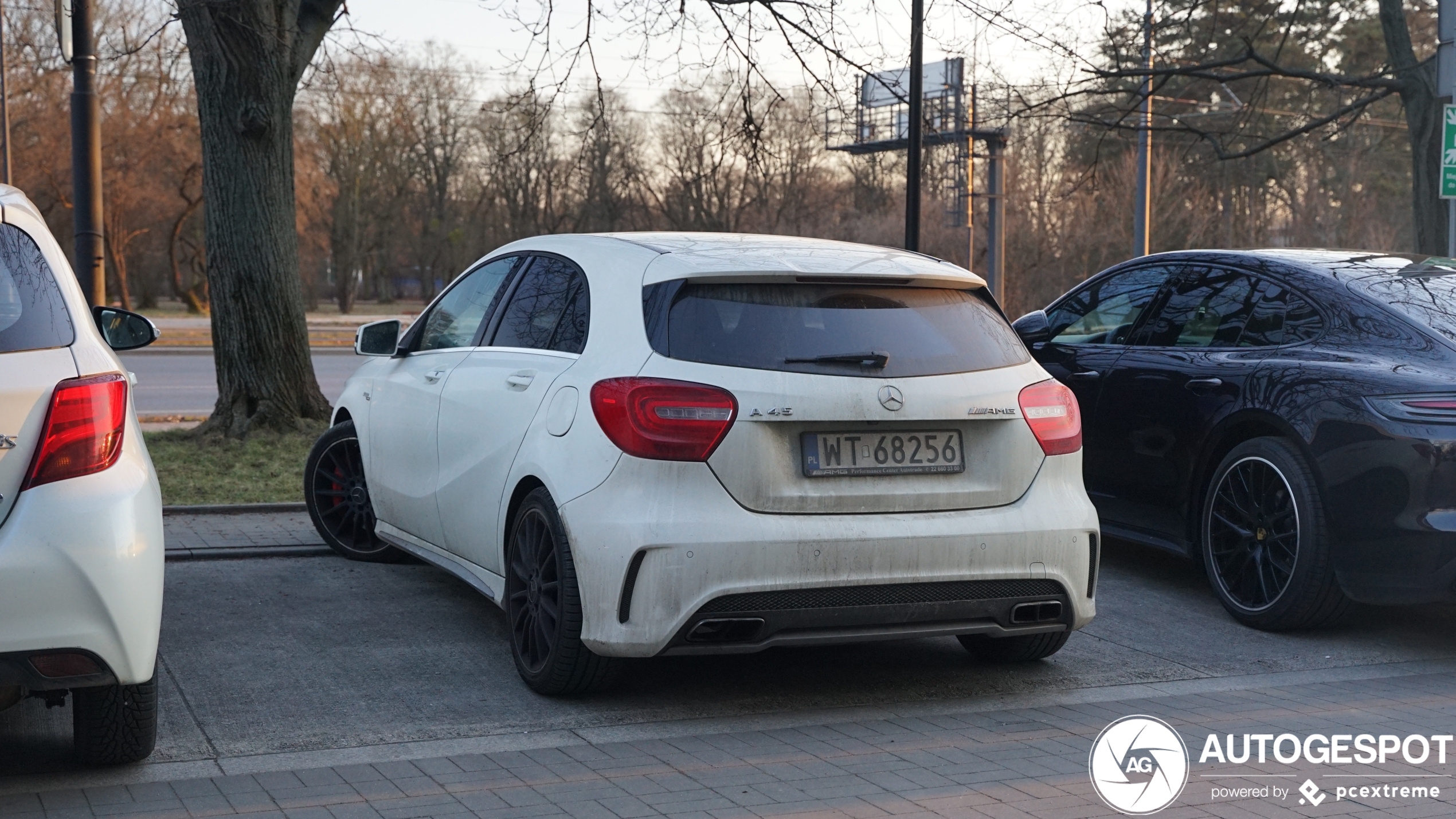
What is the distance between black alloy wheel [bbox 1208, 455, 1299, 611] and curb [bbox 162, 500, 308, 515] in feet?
17.1

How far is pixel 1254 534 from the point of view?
620 centimetres

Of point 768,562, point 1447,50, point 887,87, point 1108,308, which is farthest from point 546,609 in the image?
point 1447,50

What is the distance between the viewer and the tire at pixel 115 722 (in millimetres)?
4051

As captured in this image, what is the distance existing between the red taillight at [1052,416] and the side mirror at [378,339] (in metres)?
3.12

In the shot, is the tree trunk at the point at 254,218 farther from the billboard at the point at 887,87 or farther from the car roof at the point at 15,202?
the car roof at the point at 15,202

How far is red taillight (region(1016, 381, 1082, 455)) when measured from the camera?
4.92m

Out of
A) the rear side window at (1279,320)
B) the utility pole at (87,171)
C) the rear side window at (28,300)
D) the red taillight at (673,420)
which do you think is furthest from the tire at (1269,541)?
the utility pole at (87,171)

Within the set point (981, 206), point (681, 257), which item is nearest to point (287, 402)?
point (681, 257)

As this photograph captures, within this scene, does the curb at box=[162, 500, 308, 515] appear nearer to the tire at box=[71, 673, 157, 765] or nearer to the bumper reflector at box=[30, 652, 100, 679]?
the tire at box=[71, 673, 157, 765]

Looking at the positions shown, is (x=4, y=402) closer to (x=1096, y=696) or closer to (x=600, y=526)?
(x=600, y=526)

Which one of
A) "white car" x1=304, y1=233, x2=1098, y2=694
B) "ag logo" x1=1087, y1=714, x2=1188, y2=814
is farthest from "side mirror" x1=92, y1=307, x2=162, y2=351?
"ag logo" x1=1087, y1=714, x2=1188, y2=814

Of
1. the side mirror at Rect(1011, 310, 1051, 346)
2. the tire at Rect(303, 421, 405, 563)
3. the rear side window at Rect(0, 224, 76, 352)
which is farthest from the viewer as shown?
the tire at Rect(303, 421, 405, 563)

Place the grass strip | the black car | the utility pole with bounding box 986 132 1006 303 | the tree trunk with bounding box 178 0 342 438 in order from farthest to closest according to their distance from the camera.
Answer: the utility pole with bounding box 986 132 1006 303
the tree trunk with bounding box 178 0 342 438
the grass strip
the black car

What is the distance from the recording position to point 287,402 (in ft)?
38.7
